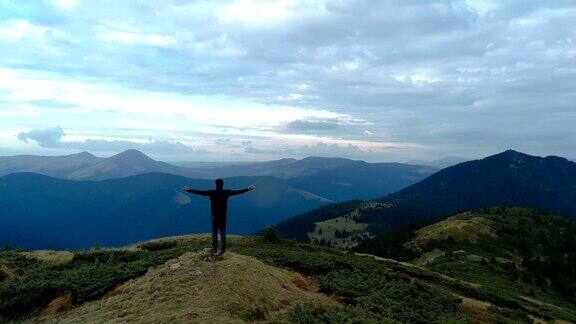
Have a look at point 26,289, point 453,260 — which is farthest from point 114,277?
point 453,260

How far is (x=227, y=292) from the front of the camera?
67.3 ft

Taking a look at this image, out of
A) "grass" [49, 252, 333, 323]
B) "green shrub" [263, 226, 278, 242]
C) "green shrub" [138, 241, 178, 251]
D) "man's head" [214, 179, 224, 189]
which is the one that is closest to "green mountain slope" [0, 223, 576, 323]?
"grass" [49, 252, 333, 323]

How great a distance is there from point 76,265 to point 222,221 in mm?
13918

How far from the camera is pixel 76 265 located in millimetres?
32750

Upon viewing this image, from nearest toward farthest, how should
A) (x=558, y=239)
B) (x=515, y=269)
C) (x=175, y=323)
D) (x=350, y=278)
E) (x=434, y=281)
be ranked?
(x=175, y=323)
(x=350, y=278)
(x=434, y=281)
(x=515, y=269)
(x=558, y=239)

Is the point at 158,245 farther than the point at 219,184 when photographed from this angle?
Yes

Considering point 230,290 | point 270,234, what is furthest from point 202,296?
point 270,234

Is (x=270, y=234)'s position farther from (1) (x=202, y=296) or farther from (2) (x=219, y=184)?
(1) (x=202, y=296)

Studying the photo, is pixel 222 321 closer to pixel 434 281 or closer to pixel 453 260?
pixel 434 281

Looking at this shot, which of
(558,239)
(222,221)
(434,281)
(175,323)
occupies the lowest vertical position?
(558,239)

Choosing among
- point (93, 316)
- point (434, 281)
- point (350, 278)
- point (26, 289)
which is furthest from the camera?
point (434, 281)

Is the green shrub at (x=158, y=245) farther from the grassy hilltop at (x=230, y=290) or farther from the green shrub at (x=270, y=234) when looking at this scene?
the green shrub at (x=270, y=234)

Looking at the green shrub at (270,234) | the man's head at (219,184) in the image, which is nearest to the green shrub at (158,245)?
the green shrub at (270,234)

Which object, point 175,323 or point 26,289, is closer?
point 175,323
